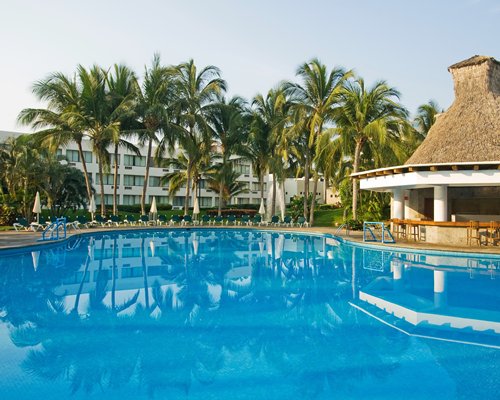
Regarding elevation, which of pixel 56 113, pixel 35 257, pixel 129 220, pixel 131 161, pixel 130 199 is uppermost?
pixel 56 113

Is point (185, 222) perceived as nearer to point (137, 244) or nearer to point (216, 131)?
point (216, 131)

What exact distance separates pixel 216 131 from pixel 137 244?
12320mm

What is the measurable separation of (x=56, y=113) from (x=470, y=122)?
886 inches

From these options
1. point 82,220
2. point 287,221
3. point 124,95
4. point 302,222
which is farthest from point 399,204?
point 82,220

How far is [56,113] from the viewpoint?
2572 cm

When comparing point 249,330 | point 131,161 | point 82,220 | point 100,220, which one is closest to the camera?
point 249,330

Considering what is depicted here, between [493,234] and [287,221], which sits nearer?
[493,234]

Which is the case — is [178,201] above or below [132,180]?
below

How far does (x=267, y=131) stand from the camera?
100ft

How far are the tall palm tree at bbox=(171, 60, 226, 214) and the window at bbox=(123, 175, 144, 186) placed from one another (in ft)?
68.8

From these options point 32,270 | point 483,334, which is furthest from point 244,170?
point 483,334

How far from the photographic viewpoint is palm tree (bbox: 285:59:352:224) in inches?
1025

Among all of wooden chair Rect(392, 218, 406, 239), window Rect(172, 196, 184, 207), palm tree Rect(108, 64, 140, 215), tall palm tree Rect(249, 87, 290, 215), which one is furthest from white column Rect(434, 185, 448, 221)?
window Rect(172, 196, 184, 207)

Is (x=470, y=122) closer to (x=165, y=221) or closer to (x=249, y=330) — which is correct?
(x=249, y=330)
